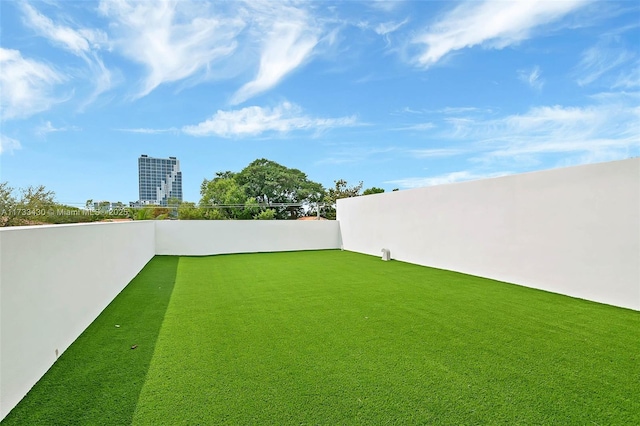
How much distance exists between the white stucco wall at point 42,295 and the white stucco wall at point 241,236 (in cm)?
740

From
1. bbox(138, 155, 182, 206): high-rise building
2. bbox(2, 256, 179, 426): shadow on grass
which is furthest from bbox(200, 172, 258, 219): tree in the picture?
bbox(2, 256, 179, 426): shadow on grass

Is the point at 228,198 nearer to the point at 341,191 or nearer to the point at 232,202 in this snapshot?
the point at 232,202

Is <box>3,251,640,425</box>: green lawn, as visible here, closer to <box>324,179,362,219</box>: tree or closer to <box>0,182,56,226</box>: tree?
<box>0,182,56,226</box>: tree

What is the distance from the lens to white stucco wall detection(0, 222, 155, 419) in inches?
72.1

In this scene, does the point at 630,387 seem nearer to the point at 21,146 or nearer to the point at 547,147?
the point at 547,147

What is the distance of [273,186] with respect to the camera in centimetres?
2794

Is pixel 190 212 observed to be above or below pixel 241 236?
above

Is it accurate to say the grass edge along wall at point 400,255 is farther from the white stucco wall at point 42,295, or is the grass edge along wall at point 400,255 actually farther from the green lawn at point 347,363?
the green lawn at point 347,363

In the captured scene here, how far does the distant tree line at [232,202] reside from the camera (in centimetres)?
710

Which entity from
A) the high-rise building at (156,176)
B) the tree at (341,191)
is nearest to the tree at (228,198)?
the tree at (341,191)

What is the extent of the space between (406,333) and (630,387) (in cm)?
163

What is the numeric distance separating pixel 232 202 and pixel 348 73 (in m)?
17.4

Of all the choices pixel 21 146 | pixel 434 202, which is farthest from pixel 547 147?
pixel 21 146

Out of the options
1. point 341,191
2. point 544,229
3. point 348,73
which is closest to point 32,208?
point 348,73
